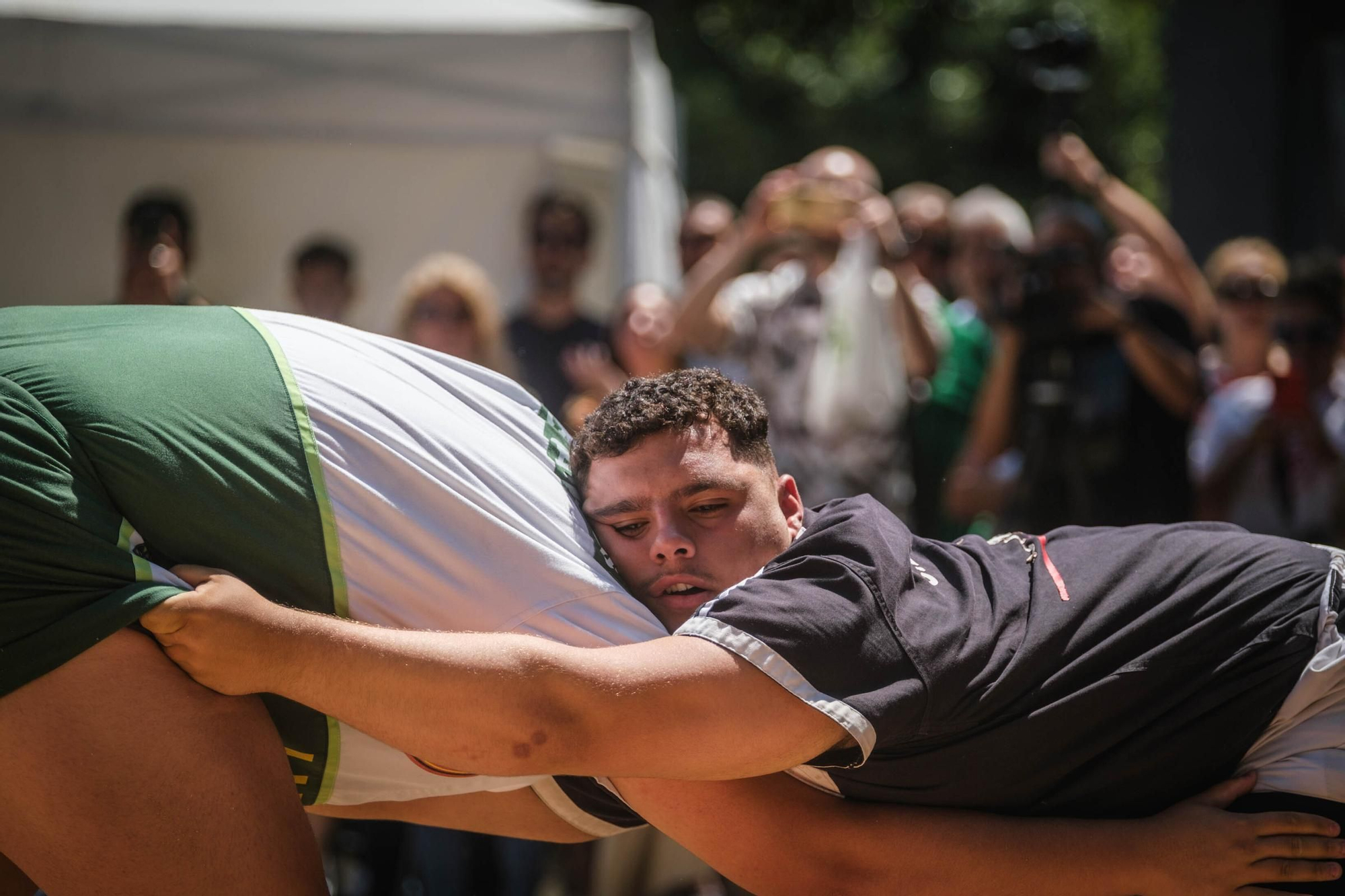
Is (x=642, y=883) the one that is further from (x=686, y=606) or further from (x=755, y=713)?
(x=755, y=713)

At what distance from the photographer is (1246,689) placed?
213 centimetres

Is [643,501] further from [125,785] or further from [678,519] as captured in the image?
[125,785]

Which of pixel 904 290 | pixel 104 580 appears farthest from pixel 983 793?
pixel 904 290

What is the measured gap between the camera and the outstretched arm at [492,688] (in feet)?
5.95

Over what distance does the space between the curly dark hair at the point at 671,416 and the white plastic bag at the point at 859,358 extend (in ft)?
7.15

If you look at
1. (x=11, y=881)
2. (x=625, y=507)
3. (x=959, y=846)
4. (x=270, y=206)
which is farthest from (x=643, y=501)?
(x=270, y=206)

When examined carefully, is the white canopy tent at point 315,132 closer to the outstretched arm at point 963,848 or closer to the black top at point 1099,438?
the black top at point 1099,438

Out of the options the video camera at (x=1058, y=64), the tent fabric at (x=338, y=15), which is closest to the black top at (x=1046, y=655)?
the video camera at (x=1058, y=64)

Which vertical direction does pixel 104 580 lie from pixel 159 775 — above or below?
above

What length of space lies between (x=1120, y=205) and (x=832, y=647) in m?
3.40

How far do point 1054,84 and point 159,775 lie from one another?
408 centimetres

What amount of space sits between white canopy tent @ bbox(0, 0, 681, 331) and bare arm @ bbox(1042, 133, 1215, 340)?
2.00 m

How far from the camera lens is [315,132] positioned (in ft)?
20.3

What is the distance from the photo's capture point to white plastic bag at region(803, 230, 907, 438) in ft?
15.0
